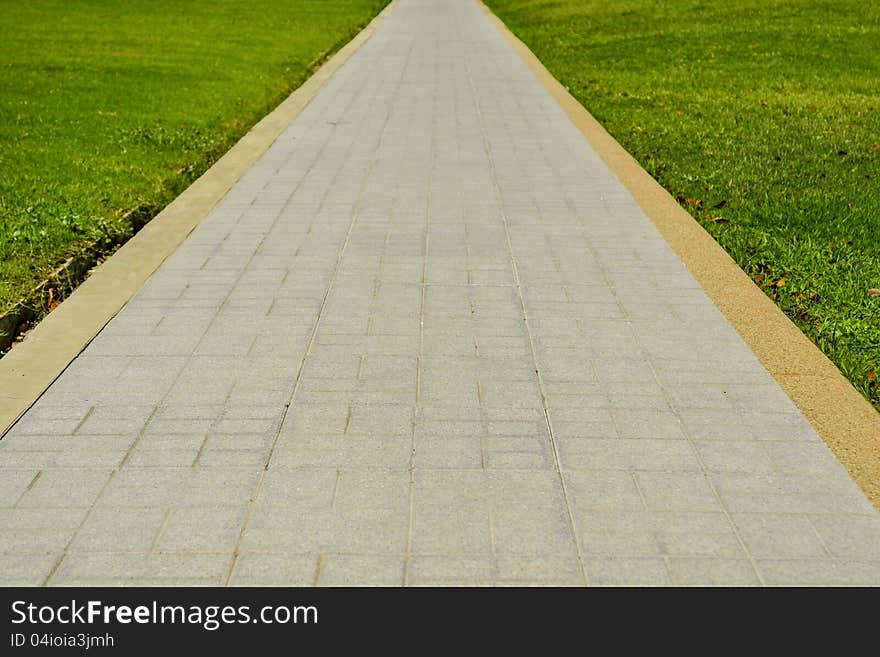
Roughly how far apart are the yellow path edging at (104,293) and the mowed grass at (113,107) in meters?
0.30

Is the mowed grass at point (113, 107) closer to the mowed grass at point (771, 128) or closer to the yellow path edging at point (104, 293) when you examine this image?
the yellow path edging at point (104, 293)

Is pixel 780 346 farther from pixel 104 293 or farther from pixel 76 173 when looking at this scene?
pixel 76 173

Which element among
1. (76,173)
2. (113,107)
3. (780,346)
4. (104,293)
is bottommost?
(780,346)

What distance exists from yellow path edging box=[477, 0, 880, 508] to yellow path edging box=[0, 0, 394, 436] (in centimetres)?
393

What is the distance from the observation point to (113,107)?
12703mm

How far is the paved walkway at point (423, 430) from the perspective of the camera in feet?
11.3

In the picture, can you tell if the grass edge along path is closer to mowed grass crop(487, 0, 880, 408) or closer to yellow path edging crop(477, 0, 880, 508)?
yellow path edging crop(477, 0, 880, 508)

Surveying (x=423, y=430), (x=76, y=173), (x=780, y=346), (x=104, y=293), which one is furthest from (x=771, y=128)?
(x=423, y=430)

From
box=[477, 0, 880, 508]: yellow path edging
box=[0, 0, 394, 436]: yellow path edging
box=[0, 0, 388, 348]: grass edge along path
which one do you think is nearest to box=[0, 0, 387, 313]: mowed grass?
box=[0, 0, 388, 348]: grass edge along path

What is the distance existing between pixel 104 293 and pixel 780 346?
4347 mm

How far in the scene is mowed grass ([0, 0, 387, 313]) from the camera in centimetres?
742

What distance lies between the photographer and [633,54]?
20062mm

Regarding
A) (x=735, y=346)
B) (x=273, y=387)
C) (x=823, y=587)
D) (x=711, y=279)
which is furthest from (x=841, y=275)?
(x=273, y=387)

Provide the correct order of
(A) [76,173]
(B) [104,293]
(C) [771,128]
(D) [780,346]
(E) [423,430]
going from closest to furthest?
(E) [423,430] → (D) [780,346] → (B) [104,293] → (A) [76,173] → (C) [771,128]
